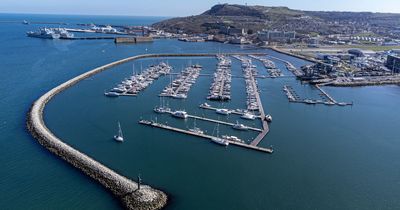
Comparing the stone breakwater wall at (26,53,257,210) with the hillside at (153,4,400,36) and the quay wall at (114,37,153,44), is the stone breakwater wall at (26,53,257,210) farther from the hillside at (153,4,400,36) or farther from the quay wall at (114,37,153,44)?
the hillside at (153,4,400,36)

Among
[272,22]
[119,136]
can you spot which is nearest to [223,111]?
[119,136]

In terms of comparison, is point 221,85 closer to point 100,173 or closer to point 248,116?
point 248,116

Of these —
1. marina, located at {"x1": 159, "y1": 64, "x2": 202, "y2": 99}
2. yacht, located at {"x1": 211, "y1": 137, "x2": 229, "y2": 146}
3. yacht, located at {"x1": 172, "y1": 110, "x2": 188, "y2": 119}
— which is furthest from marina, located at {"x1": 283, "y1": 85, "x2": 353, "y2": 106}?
yacht, located at {"x1": 211, "y1": 137, "x2": 229, "y2": 146}

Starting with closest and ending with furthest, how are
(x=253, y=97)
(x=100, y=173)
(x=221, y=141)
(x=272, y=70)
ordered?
(x=100, y=173) < (x=221, y=141) < (x=253, y=97) < (x=272, y=70)

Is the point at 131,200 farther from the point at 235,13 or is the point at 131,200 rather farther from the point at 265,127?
the point at 235,13

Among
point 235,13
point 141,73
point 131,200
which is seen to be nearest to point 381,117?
point 131,200

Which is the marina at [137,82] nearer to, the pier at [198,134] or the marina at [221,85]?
the marina at [221,85]

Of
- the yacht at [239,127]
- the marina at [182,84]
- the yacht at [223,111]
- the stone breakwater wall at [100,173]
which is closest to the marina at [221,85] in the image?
the marina at [182,84]

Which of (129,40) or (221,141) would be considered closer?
(221,141)
